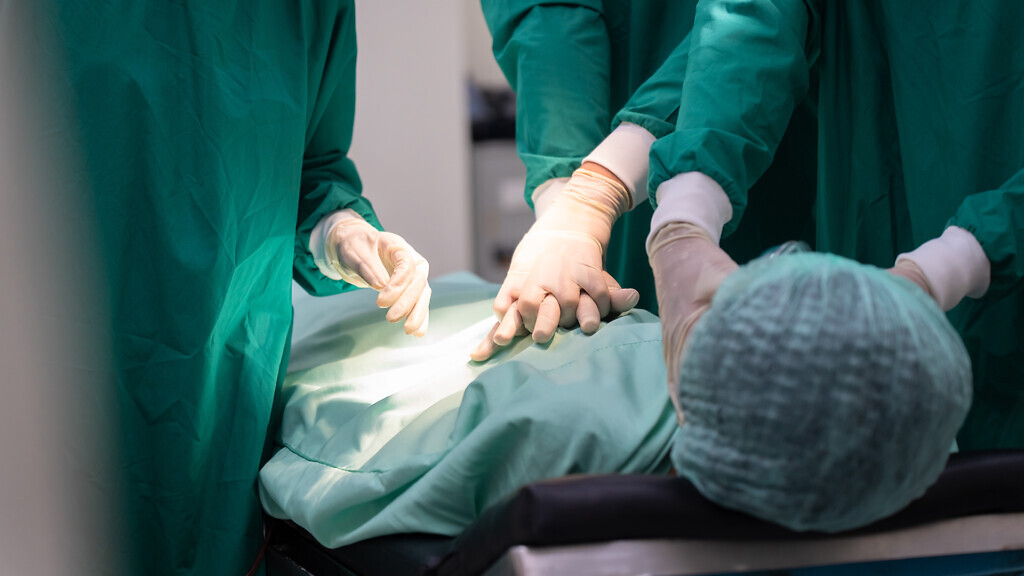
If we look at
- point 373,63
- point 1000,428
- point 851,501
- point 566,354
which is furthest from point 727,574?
point 373,63

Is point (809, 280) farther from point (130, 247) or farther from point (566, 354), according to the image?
point (130, 247)

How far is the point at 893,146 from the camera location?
1271 mm

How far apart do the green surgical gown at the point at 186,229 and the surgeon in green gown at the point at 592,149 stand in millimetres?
337

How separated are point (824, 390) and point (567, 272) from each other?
2.01ft

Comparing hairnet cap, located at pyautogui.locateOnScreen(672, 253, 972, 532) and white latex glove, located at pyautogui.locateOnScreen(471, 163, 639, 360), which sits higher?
hairnet cap, located at pyautogui.locateOnScreen(672, 253, 972, 532)

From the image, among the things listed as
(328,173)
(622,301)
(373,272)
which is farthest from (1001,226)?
(328,173)

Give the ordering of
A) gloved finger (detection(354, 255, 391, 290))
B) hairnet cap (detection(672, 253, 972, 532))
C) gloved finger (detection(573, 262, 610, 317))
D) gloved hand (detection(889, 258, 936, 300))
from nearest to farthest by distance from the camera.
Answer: hairnet cap (detection(672, 253, 972, 532)) → gloved hand (detection(889, 258, 936, 300)) → gloved finger (detection(573, 262, 610, 317)) → gloved finger (detection(354, 255, 391, 290))

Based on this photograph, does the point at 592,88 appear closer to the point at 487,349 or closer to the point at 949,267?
the point at 487,349

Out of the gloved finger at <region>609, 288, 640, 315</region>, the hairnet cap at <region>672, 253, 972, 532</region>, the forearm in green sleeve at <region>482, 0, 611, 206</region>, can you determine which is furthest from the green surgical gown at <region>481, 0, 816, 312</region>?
the hairnet cap at <region>672, 253, 972, 532</region>

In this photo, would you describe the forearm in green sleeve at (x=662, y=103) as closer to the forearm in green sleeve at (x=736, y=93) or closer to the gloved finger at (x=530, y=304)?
the forearm in green sleeve at (x=736, y=93)

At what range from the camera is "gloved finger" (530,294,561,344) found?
1.09 metres

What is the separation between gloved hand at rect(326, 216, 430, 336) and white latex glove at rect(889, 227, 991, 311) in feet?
2.20

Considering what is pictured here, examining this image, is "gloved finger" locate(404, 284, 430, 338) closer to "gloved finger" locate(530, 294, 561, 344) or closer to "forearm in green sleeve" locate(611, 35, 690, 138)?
"gloved finger" locate(530, 294, 561, 344)

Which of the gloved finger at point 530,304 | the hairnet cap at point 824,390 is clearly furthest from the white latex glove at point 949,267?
the gloved finger at point 530,304
